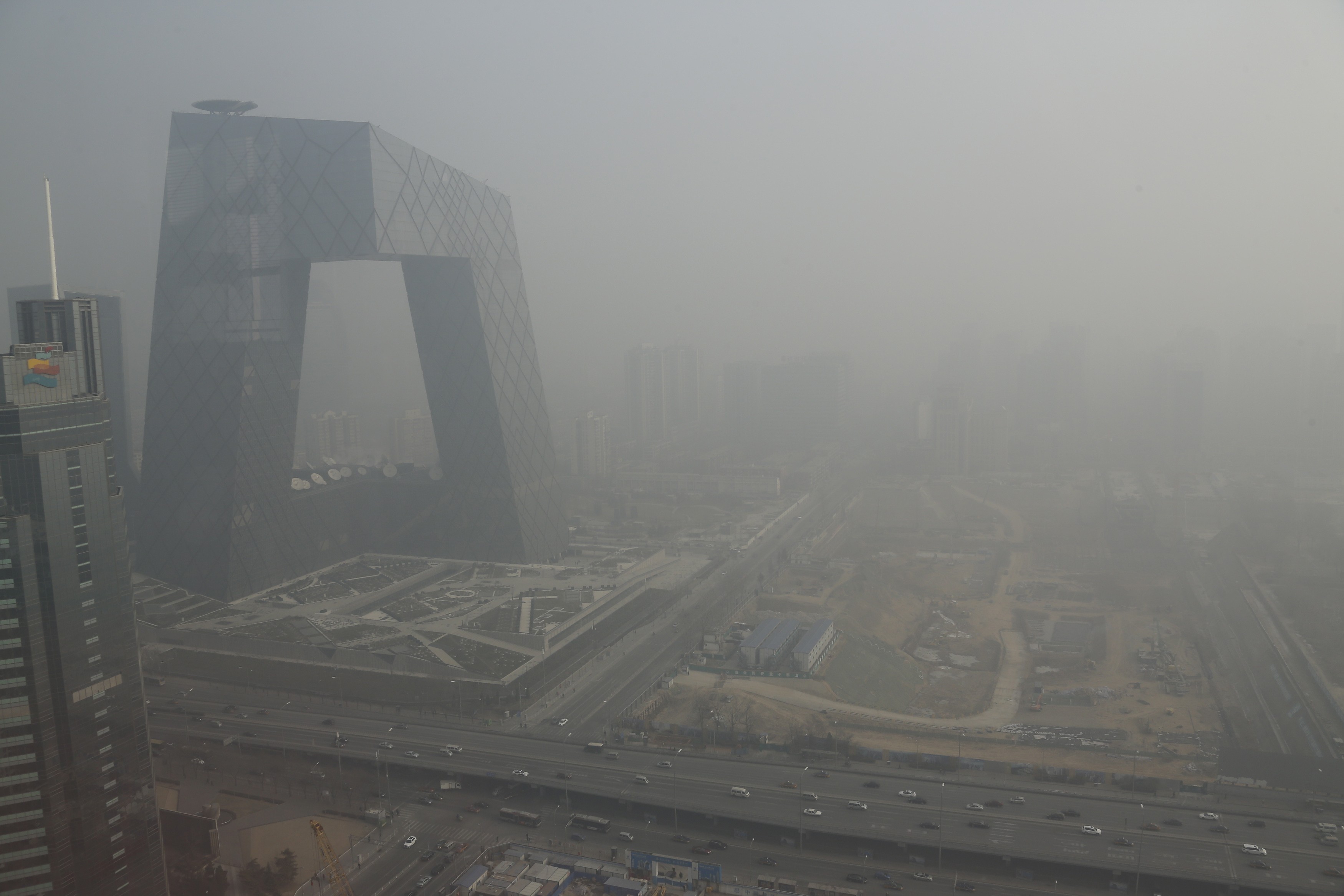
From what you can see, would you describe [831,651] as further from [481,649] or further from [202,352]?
[202,352]

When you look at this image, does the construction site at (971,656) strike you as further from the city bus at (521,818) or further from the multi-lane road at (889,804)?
the city bus at (521,818)

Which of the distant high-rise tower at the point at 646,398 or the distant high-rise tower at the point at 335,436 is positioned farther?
the distant high-rise tower at the point at 646,398

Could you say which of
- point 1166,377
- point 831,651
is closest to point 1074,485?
point 1166,377

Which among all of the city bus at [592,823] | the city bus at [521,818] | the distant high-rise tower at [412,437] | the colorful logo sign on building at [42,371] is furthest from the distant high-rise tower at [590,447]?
the colorful logo sign on building at [42,371]

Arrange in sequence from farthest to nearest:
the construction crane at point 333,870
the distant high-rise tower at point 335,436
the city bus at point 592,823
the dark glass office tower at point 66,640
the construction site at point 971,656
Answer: the distant high-rise tower at point 335,436, the construction site at point 971,656, the city bus at point 592,823, the construction crane at point 333,870, the dark glass office tower at point 66,640

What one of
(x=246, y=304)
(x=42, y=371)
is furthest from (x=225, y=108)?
(x=42, y=371)

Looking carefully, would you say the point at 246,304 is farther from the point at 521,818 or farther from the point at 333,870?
the point at 333,870

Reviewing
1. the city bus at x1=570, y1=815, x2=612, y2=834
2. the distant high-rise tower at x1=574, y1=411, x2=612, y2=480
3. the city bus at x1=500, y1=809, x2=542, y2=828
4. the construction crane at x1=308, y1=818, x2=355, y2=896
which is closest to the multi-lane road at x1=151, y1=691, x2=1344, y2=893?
the city bus at x1=570, y1=815, x2=612, y2=834
